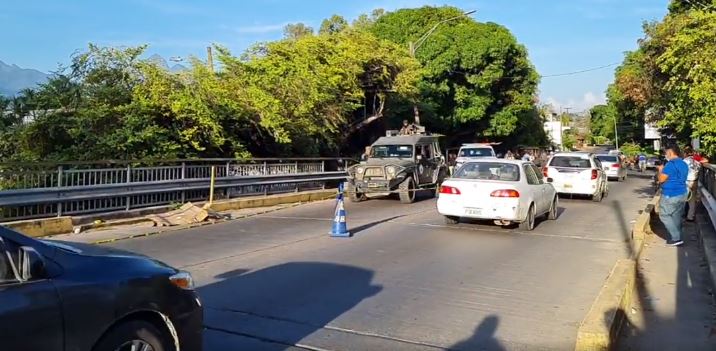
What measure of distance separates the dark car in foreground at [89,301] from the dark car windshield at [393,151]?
15889 millimetres

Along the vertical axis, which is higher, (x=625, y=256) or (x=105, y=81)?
(x=105, y=81)

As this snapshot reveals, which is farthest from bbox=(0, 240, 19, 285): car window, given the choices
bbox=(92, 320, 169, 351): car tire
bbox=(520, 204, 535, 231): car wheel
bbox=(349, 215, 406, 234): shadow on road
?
bbox=(520, 204, 535, 231): car wheel

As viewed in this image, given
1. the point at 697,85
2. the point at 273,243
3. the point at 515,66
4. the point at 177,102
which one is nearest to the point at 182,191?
the point at 177,102

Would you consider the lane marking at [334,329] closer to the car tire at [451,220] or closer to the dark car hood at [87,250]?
the dark car hood at [87,250]

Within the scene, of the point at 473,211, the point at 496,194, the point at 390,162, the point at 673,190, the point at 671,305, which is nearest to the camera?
the point at 671,305

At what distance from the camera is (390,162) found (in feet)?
63.2

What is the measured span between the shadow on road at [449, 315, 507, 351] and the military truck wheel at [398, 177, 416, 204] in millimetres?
12616

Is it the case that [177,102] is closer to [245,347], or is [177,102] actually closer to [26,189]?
[26,189]

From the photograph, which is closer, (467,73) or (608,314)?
(608,314)

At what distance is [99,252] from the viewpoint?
4234 mm

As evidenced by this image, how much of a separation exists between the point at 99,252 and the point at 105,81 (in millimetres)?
13488

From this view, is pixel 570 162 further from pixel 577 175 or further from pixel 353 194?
pixel 353 194

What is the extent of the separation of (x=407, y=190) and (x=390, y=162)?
956mm

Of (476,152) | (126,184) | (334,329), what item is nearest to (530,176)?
(126,184)
